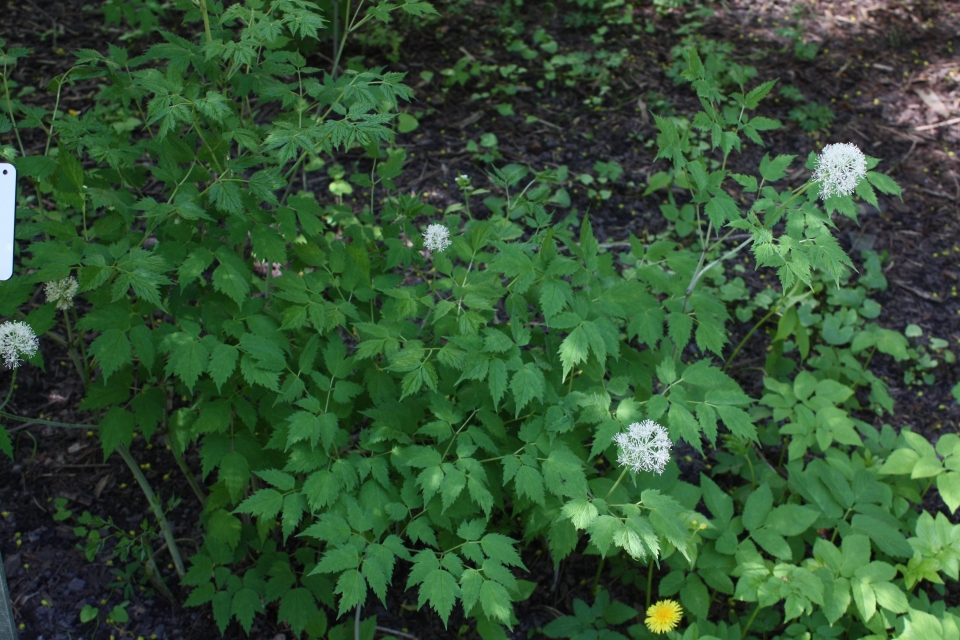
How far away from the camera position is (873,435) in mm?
3023

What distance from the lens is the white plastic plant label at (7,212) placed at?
175 centimetres

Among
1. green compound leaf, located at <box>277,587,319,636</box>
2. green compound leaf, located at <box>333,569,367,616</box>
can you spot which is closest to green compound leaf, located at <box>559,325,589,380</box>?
green compound leaf, located at <box>333,569,367,616</box>

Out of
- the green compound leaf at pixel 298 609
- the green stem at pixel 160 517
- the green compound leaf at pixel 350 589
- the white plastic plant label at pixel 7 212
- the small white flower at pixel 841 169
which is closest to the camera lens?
the white plastic plant label at pixel 7 212

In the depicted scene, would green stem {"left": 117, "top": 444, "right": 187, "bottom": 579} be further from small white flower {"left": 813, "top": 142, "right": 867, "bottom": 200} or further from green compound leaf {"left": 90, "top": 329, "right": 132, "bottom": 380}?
small white flower {"left": 813, "top": 142, "right": 867, "bottom": 200}

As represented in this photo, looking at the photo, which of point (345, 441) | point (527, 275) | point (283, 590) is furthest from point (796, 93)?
point (283, 590)

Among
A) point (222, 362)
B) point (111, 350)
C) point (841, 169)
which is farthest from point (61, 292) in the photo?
point (841, 169)

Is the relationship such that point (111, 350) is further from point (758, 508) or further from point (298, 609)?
point (758, 508)

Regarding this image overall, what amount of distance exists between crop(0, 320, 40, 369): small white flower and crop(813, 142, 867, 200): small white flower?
7.73ft

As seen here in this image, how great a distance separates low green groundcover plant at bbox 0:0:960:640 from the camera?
2.05m

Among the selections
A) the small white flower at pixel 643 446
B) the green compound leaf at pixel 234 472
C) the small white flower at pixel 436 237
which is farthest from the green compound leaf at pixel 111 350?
the small white flower at pixel 643 446

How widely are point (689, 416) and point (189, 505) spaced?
196cm

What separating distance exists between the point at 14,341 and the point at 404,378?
108cm

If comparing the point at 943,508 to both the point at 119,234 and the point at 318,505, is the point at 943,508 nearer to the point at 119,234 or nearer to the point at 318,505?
the point at 318,505

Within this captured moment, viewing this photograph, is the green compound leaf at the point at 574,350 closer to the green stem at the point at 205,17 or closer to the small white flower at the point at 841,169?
the small white flower at the point at 841,169
